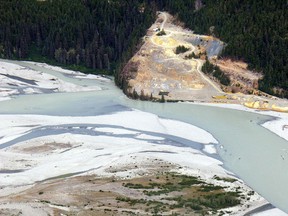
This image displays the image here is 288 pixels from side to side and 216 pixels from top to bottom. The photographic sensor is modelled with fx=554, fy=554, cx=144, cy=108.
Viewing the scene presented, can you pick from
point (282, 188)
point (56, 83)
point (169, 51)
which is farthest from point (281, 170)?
point (56, 83)

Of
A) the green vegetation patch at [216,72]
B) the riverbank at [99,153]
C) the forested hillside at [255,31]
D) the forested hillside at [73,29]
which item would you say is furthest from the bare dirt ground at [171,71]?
the riverbank at [99,153]

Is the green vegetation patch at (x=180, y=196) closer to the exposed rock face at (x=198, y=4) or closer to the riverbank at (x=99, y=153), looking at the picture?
the riverbank at (x=99, y=153)

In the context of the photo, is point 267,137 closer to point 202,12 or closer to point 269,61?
point 269,61

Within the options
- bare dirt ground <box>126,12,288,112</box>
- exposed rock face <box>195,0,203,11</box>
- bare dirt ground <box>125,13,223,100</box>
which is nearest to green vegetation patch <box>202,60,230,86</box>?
bare dirt ground <box>126,12,288,112</box>

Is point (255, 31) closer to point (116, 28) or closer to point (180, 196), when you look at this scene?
point (116, 28)

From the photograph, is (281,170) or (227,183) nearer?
(227,183)

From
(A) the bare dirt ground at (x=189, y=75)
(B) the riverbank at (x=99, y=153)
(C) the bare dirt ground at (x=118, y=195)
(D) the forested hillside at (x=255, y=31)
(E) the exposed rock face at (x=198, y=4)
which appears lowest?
(B) the riverbank at (x=99, y=153)

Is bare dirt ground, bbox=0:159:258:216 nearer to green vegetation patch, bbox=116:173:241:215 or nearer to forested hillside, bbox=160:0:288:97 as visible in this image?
green vegetation patch, bbox=116:173:241:215

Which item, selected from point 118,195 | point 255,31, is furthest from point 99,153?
point 255,31
